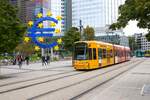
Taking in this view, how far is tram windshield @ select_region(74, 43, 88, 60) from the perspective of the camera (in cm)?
4003

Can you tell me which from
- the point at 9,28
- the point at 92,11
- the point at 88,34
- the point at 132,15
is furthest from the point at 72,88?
the point at 92,11

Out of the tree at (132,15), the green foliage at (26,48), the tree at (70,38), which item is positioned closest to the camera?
the tree at (132,15)

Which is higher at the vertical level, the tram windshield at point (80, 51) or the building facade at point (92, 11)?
the building facade at point (92, 11)

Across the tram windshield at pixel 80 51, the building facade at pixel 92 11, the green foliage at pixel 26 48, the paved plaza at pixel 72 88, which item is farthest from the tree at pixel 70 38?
the building facade at pixel 92 11

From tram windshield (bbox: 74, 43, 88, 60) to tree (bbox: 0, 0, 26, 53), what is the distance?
29.4ft

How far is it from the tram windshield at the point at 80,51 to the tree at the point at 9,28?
8957mm

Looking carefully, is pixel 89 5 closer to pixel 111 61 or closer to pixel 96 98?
pixel 111 61

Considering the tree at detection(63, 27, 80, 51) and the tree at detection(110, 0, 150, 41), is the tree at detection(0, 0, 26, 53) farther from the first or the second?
the tree at detection(63, 27, 80, 51)

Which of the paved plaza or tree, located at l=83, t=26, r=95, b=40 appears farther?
tree, located at l=83, t=26, r=95, b=40

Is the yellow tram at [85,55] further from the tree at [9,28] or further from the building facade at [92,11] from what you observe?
the building facade at [92,11]

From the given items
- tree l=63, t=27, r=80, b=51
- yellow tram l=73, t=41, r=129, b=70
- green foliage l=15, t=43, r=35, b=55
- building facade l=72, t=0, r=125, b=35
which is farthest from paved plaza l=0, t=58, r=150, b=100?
building facade l=72, t=0, r=125, b=35

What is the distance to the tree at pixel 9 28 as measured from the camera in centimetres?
3012

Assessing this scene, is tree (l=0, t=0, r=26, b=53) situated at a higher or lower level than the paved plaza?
higher

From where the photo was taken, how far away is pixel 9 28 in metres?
30.9
